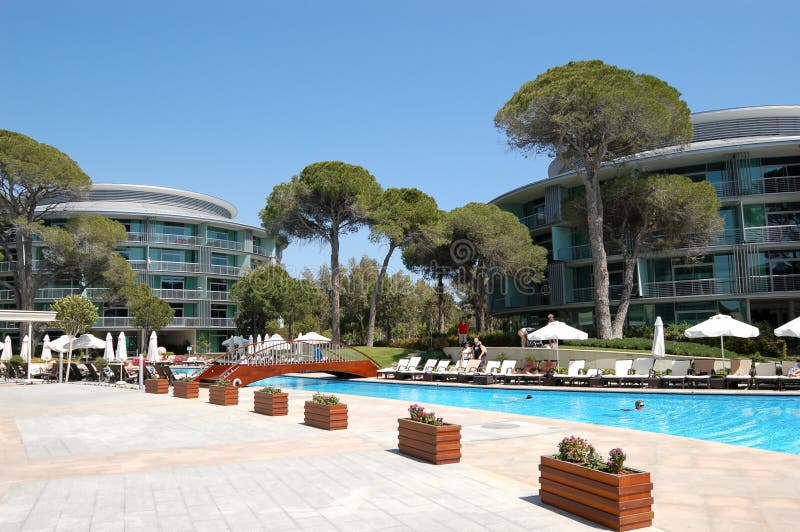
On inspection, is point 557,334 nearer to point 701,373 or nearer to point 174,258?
point 701,373

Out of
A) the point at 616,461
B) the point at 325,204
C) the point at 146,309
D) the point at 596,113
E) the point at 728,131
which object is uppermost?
the point at 728,131

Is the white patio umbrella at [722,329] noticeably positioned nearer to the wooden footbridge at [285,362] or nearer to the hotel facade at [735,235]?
the hotel facade at [735,235]

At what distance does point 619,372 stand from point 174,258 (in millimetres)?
42355

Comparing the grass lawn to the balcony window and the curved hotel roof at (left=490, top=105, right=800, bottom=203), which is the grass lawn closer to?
the curved hotel roof at (left=490, top=105, right=800, bottom=203)

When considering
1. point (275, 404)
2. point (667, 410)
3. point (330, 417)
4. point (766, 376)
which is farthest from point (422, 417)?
point (766, 376)

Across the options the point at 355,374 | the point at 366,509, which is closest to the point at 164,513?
the point at 366,509

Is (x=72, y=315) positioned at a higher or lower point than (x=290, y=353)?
higher

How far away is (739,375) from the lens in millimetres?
18578

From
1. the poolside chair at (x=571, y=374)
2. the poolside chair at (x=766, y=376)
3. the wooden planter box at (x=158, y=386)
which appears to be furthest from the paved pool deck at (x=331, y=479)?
the poolside chair at (x=766, y=376)

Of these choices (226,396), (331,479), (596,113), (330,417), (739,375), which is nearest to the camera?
(331,479)

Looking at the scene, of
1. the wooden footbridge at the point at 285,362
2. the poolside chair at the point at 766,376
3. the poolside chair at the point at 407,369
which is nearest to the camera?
the poolside chair at the point at 766,376

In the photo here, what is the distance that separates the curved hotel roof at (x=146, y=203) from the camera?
5269cm

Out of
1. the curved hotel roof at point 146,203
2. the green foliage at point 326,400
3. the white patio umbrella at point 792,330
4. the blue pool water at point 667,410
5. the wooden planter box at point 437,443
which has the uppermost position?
the curved hotel roof at point 146,203

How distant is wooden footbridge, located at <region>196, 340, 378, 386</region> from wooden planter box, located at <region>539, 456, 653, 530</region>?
18.1 m
